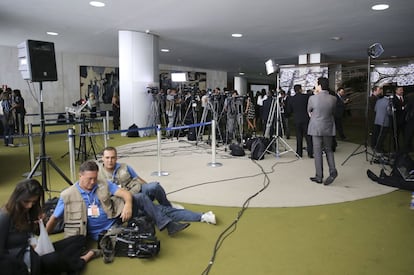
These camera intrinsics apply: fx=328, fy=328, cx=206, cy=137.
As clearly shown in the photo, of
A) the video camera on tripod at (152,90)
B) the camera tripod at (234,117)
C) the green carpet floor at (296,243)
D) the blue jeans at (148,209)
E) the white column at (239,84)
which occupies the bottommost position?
the green carpet floor at (296,243)

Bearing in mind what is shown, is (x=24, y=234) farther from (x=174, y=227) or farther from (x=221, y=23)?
(x=221, y=23)

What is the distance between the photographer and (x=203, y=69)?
2169cm

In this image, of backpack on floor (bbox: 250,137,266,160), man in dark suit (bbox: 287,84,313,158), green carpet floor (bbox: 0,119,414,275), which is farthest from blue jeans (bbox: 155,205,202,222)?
man in dark suit (bbox: 287,84,313,158)

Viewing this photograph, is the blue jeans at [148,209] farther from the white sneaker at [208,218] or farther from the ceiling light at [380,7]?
the ceiling light at [380,7]

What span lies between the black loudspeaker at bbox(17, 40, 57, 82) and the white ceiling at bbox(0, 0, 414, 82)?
2.77m

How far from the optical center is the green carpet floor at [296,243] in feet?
8.63

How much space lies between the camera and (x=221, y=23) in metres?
8.55

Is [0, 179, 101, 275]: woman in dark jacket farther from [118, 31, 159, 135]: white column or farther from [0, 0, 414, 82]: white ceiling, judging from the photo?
[118, 31, 159, 135]: white column

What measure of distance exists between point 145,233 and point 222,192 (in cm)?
196

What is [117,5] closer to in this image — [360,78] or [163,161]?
[163,161]

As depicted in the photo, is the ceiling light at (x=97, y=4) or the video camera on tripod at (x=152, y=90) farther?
the video camera on tripod at (x=152, y=90)

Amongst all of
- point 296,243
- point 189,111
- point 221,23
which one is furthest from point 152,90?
point 296,243

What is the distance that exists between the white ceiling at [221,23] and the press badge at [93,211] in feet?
16.4

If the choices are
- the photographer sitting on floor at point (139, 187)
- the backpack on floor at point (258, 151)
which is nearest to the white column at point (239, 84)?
the backpack on floor at point (258, 151)
